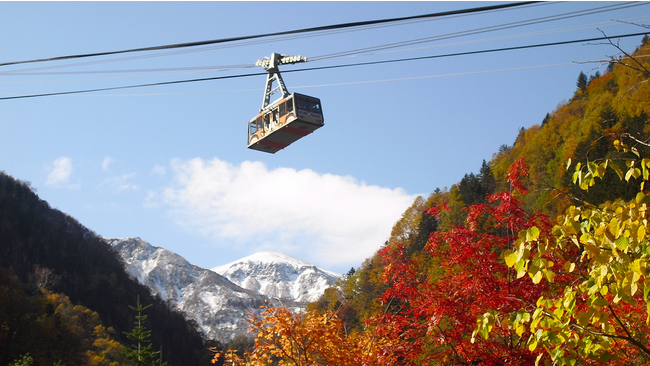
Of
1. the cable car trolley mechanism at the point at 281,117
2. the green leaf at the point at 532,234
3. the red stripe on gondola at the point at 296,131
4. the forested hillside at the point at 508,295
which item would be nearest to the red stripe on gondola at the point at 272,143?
the cable car trolley mechanism at the point at 281,117

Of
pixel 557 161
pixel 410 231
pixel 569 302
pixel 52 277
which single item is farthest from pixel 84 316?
pixel 569 302

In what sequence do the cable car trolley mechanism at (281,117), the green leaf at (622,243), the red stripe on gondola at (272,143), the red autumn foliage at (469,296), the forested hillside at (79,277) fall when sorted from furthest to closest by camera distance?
the forested hillside at (79,277), the red stripe on gondola at (272,143), the cable car trolley mechanism at (281,117), the red autumn foliage at (469,296), the green leaf at (622,243)

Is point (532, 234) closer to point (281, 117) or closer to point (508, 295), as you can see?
point (508, 295)

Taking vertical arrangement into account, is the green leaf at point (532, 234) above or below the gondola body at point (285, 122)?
below

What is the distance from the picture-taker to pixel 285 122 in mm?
17188

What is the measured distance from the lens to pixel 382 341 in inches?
457

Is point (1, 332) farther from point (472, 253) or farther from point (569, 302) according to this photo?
point (569, 302)

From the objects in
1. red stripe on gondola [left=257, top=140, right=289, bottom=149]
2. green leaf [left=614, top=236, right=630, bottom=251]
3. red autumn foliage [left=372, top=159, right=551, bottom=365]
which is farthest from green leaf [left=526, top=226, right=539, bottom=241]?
red stripe on gondola [left=257, top=140, right=289, bottom=149]

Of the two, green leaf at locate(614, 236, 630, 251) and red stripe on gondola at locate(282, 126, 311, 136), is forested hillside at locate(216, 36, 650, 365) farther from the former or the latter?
red stripe on gondola at locate(282, 126, 311, 136)

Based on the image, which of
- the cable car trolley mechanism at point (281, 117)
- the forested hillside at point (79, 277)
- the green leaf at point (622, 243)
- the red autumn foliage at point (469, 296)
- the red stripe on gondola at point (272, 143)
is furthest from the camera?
the forested hillside at point (79, 277)

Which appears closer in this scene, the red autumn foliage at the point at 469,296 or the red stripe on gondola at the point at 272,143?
the red autumn foliage at the point at 469,296

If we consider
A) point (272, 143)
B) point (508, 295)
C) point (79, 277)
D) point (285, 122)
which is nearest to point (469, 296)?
point (508, 295)

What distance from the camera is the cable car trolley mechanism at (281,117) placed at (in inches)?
664

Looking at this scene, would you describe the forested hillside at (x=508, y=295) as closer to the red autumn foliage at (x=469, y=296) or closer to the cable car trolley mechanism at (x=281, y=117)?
the red autumn foliage at (x=469, y=296)
